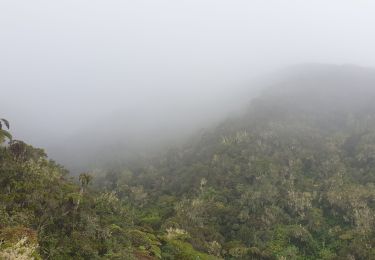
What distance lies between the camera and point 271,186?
94.0 m

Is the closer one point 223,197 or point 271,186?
point 271,186

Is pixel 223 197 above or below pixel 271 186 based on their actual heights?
below

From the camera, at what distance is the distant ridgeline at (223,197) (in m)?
43.6

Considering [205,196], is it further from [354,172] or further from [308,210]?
[354,172]

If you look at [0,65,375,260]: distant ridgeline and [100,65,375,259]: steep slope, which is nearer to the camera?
[0,65,375,260]: distant ridgeline

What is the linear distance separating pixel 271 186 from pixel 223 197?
10.3 m

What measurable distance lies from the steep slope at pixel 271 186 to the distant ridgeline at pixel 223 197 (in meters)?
0.27

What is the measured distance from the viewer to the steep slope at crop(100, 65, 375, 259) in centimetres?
7575

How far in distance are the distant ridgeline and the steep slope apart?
0.27 m

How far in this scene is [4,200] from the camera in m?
42.9

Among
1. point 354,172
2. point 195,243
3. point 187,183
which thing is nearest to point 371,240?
point 195,243

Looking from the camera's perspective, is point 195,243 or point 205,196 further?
point 205,196

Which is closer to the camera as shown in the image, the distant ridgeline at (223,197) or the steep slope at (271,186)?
A: the distant ridgeline at (223,197)

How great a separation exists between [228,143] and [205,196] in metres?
29.3
